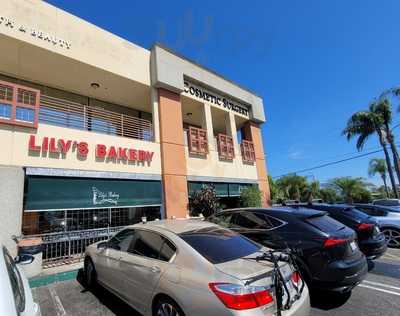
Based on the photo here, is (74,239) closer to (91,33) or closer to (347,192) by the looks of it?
(91,33)

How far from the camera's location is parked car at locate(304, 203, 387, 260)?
6195 millimetres

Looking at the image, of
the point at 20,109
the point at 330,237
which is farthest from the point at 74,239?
the point at 330,237

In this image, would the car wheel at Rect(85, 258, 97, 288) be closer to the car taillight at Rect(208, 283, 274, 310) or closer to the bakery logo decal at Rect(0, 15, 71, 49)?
the car taillight at Rect(208, 283, 274, 310)

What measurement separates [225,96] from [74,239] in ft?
37.8

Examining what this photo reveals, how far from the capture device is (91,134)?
9.59 metres

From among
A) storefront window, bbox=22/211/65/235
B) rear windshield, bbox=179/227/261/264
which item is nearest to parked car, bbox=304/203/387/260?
rear windshield, bbox=179/227/261/264

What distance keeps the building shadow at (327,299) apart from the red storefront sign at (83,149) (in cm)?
775

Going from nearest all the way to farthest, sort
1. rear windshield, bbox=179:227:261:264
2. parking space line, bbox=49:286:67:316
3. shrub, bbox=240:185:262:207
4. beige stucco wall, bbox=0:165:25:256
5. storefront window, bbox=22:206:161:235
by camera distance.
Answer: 1. rear windshield, bbox=179:227:261:264
2. parking space line, bbox=49:286:67:316
3. beige stucco wall, bbox=0:165:25:256
4. storefront window, bbox=22:206:161:235
5. shrub, bbox=240:185:262:207

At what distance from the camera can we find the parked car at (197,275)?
9.41 feet

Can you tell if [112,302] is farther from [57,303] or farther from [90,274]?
[57,303]

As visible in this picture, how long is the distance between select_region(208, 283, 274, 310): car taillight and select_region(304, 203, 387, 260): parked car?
452cm

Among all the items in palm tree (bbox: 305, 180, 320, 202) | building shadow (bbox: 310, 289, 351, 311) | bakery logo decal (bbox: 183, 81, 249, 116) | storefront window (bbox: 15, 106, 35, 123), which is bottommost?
building shadow (bbox: 310, 289, 351, 311)

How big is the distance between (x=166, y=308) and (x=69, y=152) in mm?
7125

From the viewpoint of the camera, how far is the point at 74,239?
7961 millimetres
